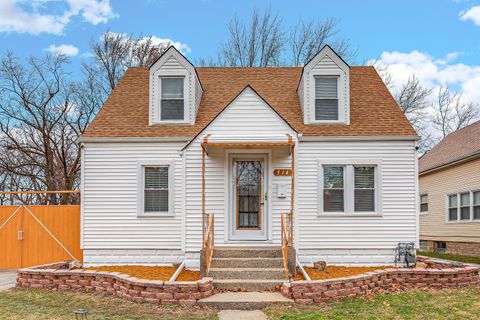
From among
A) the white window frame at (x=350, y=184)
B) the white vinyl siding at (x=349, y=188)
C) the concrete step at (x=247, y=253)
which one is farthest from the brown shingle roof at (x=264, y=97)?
the concrete step at (x=247, y=253)

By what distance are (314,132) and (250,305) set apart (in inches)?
213

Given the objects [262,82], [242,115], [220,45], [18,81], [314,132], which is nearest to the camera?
[242,115]

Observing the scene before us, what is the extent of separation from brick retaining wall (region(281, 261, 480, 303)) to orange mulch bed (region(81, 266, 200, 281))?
105 inches

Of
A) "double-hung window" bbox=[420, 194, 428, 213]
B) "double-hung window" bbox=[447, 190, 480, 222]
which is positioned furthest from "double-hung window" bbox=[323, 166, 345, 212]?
"double-hung window" bbox=[420, 194, 428, 213]

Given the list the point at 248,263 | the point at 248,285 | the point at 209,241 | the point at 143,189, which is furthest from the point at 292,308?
the point at 143,189

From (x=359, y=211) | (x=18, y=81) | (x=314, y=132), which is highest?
(x=18, y=81)

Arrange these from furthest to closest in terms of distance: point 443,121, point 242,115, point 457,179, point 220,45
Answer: point 443,121 < point 220,45 < point 457,179 < point 242,115

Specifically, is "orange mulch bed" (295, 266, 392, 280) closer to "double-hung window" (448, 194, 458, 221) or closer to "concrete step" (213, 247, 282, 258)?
"concrete step" (213, 247, 282, 258)

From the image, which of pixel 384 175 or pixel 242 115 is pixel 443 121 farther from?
pixel 242 115

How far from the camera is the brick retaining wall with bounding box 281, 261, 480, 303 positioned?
8.27 meters

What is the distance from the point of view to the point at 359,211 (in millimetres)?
11695

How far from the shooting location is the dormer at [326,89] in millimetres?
12367

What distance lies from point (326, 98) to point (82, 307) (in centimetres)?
800

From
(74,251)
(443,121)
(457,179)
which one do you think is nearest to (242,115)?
(74,251)
